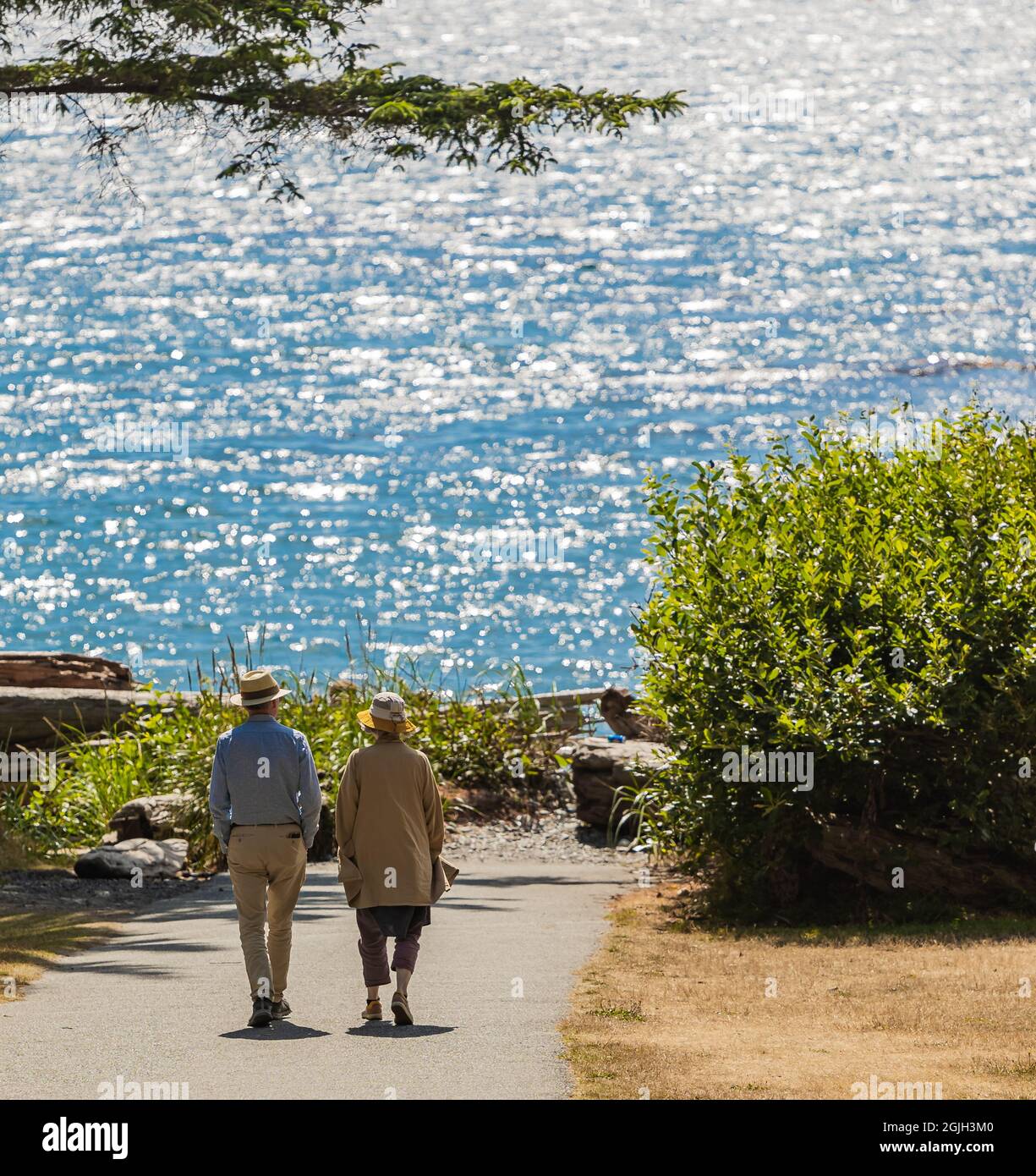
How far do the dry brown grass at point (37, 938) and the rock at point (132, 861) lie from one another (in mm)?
1606

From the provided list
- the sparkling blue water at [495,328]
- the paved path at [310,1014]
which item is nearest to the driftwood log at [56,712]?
the paved path at [310,1014]

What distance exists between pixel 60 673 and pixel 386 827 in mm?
11337

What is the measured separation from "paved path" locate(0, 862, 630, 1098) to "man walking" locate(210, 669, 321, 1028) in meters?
0.38

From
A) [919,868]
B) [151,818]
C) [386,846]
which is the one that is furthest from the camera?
[151,818]

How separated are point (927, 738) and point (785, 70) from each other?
8347cm

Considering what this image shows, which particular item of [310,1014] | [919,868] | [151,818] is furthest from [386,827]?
[151,818]

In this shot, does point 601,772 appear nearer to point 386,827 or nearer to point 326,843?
point 326,843

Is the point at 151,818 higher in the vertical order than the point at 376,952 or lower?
lower

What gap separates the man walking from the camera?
9008mm

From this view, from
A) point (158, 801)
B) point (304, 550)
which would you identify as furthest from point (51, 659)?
point (304, 550)

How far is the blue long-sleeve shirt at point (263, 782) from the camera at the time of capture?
9016 mm

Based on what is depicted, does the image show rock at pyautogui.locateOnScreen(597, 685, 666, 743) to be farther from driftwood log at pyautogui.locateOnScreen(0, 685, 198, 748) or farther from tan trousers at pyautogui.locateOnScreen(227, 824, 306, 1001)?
tan trousers at pyautogui.locateOnScreen(227, 824, 306, 1001)

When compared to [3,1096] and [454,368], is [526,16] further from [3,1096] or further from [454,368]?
[3,1096]

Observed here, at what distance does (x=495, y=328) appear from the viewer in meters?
65.0
